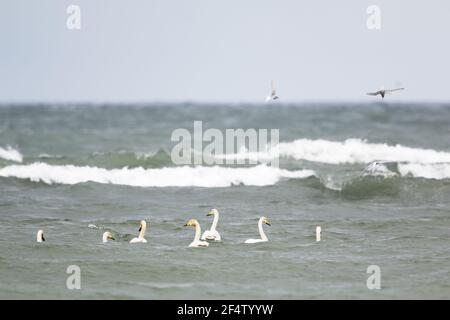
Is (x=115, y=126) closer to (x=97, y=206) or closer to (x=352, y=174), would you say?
(x=352, y=174)

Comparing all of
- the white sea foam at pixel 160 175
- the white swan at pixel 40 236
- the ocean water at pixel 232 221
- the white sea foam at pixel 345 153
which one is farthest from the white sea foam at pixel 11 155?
the white swan at pixel 40 236

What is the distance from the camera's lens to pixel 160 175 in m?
27.2

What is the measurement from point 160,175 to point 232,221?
8.15m

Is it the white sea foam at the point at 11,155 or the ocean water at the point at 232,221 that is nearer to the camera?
the ocean water at the point at 232,221

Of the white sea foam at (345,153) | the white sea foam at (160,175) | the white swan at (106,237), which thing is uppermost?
the white sea foam at (345,153)

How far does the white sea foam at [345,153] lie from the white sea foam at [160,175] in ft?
11.9

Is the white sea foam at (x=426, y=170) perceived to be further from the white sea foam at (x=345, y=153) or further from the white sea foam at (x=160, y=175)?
the white sea foam at (x=345, y=153)

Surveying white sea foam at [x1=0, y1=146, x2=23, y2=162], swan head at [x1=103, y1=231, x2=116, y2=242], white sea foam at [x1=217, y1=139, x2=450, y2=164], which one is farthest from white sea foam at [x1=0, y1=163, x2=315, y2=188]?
swan head at [x1=103, y1=231, x2=116, y2=242]

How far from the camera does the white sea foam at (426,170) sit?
26594 mm

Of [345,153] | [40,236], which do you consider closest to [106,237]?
[40,236]

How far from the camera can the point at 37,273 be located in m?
14.3

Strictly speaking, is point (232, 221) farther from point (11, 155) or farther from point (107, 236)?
point (11, 155)
